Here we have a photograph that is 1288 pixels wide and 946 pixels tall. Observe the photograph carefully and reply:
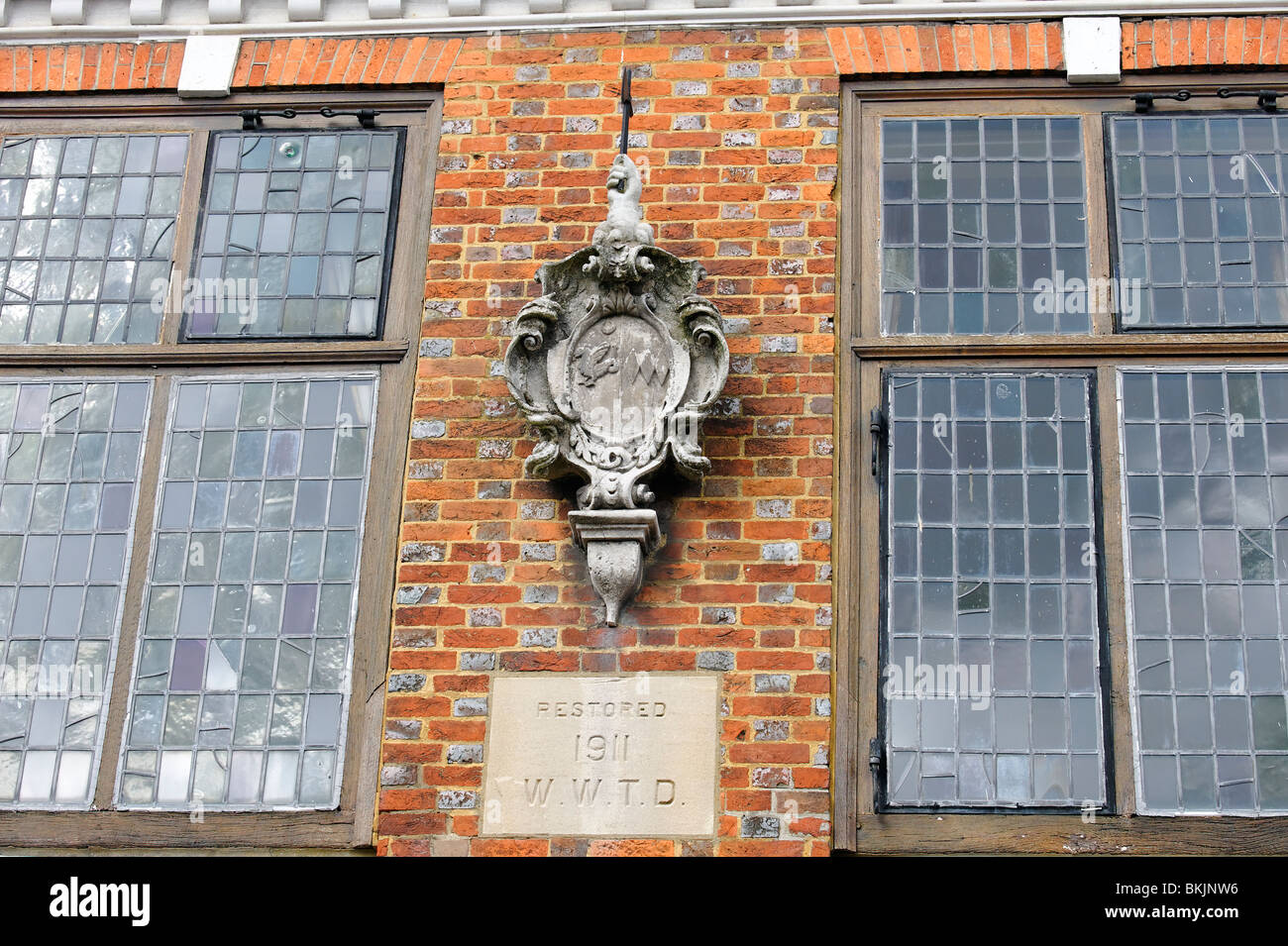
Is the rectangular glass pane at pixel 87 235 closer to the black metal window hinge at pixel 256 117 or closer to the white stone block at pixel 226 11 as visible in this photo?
the black metal window hinge at pixel 256 117

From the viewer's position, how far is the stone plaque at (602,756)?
7.79 m

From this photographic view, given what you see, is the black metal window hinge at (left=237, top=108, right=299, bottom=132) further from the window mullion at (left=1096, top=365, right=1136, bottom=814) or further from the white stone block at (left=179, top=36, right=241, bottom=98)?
the window mullion at (left=1096, top=365, right=1136, bottom=814)

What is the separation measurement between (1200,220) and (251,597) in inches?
166

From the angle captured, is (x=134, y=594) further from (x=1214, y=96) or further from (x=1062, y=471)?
(x=1214, y=96)

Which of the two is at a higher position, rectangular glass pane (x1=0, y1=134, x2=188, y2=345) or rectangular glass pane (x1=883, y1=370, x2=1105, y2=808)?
rectangular glass pane (x1=0, y1=134, x2=188, y2=345)

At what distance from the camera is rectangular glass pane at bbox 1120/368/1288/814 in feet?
25.8

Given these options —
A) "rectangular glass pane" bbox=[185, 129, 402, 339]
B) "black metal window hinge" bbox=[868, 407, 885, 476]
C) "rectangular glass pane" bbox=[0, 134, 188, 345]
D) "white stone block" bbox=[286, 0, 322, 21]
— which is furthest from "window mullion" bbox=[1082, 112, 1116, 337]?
"rectangular glass pane" bbox=[0, 134, 188, 345]

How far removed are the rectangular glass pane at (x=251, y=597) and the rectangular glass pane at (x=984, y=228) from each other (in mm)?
2318

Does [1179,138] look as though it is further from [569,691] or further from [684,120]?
[569,691]

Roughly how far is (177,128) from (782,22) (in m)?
2.73

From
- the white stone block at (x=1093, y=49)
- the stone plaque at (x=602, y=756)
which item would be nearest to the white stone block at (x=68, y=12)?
the stone plaque at (x=602, y=756)

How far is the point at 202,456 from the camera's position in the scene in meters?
8.69

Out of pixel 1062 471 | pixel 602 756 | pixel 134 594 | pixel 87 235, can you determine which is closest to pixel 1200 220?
pixel 1062 471

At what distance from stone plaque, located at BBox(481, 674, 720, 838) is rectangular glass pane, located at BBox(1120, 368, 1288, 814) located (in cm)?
165
